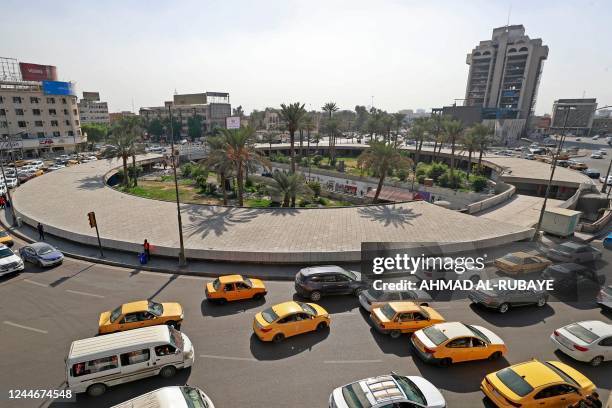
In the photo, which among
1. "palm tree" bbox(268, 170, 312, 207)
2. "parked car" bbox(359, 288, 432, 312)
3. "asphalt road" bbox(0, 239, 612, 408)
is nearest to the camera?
"asphalt road" bbox(0, 239, 612, 408)

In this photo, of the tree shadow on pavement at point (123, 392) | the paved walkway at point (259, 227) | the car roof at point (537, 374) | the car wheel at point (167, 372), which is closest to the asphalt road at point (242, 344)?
the tree shadow on pavement at point (123, 392)

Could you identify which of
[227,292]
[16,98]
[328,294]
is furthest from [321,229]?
[16,98]

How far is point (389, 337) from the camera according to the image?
1325 cm

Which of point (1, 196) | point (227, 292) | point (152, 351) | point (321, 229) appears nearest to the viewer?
point (152, 351)

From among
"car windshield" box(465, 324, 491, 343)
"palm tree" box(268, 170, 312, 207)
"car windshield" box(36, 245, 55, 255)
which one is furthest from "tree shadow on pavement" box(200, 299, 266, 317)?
"palm tree" box(268, 170, 312, 207)

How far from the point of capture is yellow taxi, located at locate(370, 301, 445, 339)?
512 inches

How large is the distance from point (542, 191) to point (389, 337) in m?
39.6

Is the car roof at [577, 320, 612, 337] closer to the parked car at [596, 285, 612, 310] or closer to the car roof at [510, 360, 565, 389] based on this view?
the car roof at [510, 360, 565, 389]

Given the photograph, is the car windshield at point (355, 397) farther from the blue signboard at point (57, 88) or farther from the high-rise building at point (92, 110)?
the high-rise building at point (92, 110)

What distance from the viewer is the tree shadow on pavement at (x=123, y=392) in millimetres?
9734

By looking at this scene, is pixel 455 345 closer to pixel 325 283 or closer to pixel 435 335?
pixel 435 335

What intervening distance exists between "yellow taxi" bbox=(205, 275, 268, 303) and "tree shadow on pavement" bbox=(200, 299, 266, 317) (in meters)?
0.23

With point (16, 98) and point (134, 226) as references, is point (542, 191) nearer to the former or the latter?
point (134, 226)

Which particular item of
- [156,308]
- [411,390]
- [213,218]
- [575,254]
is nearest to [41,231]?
[213,218]
